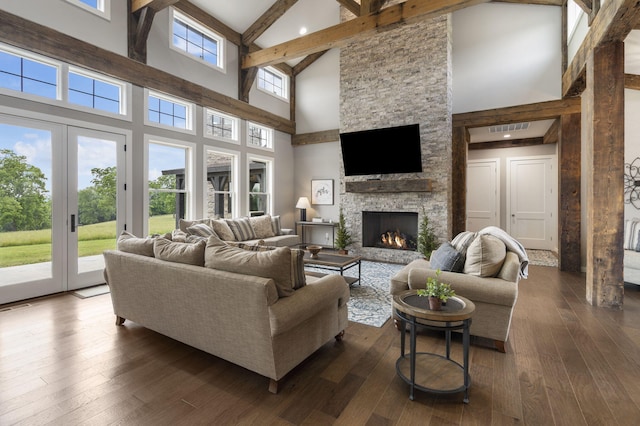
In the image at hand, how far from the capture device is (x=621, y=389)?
200 cm

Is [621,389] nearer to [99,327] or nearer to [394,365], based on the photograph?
[394,365]

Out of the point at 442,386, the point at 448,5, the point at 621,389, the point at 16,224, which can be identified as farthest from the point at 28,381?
the point at 448,5

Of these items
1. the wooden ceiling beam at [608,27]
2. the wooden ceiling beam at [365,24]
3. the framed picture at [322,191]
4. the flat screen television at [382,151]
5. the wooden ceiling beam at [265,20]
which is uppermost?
the wooden ceiling beam at [265,20]

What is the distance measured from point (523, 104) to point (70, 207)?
7.66 meters

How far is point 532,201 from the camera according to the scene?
7.72 metres

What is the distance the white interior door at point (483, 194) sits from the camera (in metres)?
8.09

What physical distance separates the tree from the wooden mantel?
16.4 feet

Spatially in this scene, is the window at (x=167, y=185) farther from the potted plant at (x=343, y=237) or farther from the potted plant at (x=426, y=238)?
the potted plant at (x=426, y=238)

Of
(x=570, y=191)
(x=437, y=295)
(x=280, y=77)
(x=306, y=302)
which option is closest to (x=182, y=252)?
(x=306, y=302)

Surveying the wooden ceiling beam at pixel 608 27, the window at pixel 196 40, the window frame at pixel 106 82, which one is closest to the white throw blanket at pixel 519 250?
the wooden ceiling beam at pixel 608 27

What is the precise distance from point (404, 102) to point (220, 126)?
386 cm

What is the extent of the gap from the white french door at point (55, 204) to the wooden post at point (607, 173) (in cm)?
646

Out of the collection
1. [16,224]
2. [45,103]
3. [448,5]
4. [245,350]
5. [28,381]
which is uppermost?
[448,5]

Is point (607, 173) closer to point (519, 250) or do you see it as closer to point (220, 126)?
point (519, 250)
